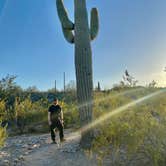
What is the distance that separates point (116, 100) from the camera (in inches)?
629

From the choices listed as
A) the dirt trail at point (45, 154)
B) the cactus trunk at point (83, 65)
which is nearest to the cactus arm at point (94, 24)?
the cactus trunk at point (83, 65)

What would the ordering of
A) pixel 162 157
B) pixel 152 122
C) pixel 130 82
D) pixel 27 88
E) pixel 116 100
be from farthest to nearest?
pixel 27 88
pixel 130 82
pixel 116 100
pixel 152 122
pixel 162 157

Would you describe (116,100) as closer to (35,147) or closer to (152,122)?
(35,147)

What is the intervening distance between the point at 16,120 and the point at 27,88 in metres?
10.7

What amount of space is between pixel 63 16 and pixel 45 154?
13.4 feet

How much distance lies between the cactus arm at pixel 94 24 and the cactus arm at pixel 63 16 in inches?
24.4

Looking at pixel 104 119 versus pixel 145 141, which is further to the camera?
pixel 104 119

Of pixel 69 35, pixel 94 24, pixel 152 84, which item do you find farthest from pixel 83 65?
pixel 152 84

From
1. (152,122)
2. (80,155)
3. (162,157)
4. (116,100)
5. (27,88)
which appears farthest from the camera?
(27,88)

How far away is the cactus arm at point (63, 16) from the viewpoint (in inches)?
410

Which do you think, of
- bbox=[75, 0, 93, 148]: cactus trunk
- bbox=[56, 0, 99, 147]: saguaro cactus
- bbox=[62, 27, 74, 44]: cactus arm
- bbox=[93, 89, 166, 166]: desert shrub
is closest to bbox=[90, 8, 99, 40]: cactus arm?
bbox=[56, 0, 99, 147]: saguaro cactus

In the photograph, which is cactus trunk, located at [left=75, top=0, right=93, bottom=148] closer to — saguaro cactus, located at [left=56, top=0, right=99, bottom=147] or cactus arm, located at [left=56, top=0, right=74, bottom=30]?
saguaro cactus, located at [left=56, top=0, right=99, bottom=147]

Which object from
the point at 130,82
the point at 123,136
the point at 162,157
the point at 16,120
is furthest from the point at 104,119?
the point at 130,82

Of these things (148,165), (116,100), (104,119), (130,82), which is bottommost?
(148,165)
